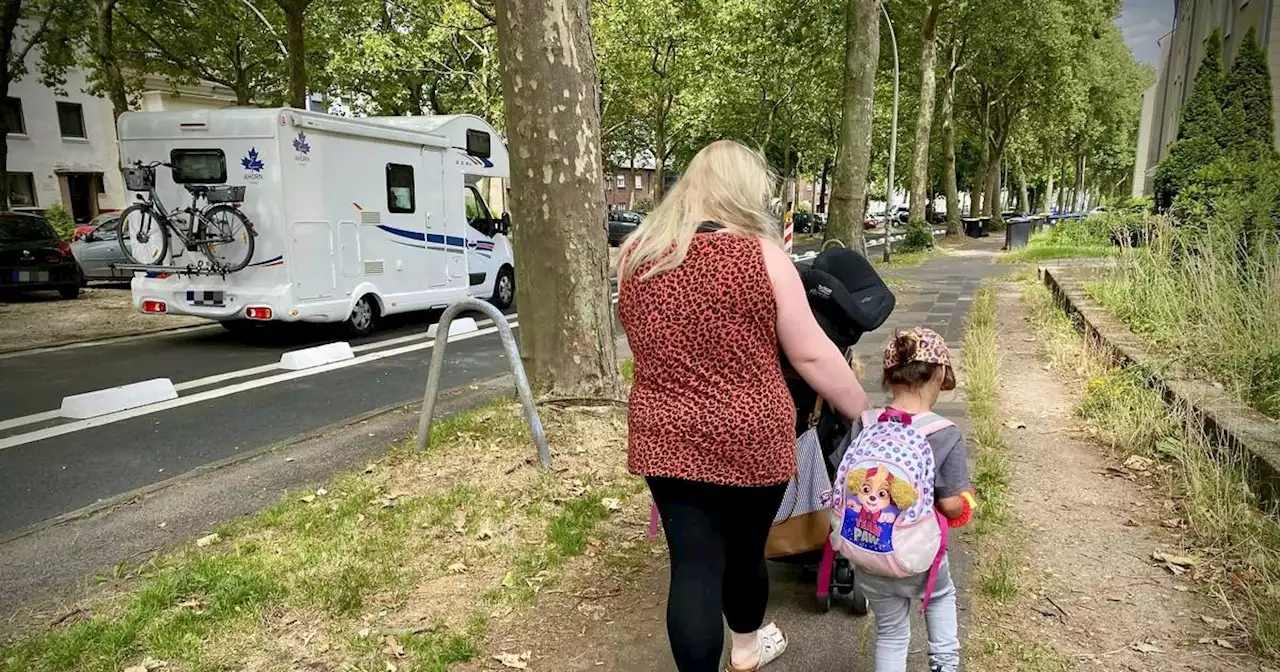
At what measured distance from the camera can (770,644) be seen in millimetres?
2891

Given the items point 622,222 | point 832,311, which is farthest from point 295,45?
point 622,222

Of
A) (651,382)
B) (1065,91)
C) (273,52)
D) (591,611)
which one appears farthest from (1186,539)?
(1065,91)

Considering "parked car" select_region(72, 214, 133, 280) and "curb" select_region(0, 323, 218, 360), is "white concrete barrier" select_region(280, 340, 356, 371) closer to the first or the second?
"curb" select_region(0, 323, 218, 360)

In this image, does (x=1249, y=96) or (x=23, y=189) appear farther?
(x=23, y=189)

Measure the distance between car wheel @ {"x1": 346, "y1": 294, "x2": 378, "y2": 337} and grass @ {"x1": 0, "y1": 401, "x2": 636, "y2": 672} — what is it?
6.40m

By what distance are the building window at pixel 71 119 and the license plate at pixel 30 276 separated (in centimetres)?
2445

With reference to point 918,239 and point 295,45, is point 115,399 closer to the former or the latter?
point 295,45

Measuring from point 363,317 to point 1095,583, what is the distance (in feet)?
32.0

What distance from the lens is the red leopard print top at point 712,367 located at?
211 centimetres

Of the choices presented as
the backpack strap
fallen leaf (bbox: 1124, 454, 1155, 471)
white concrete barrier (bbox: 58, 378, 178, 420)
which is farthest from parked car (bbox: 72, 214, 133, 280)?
the backpack strap

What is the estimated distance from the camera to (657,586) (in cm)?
353

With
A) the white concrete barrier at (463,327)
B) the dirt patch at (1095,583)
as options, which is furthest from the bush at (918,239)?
the dirt patch at (1095,583)

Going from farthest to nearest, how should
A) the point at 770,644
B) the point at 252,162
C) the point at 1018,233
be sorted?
the point at 1018,233 → the point at 252,162 → the point at 770,644

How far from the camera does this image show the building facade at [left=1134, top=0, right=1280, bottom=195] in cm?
1638
